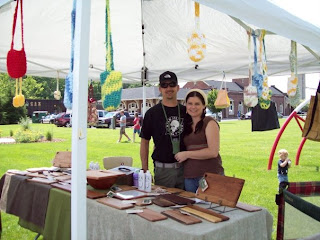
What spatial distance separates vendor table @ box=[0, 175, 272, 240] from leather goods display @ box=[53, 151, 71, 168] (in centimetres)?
93

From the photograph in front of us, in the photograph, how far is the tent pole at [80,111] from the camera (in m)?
1.82

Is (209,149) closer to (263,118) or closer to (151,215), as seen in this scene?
(151,215)

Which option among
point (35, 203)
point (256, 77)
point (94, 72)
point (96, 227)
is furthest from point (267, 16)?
point (94, 72)

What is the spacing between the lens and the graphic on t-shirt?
2822 millimetres

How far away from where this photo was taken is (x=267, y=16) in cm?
185

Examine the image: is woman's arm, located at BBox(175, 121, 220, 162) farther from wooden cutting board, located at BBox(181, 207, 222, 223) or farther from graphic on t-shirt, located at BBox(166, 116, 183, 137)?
wooden cutting board, located at BBox(181, 207, 222, 223)

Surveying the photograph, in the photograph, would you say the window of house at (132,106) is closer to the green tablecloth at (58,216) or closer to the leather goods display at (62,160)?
the leather goods display at (62,160)

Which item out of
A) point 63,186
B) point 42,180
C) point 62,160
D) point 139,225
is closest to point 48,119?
point 62,160

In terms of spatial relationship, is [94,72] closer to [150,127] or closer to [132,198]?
[150,127]

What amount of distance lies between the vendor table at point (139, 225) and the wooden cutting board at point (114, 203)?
0.03 metres

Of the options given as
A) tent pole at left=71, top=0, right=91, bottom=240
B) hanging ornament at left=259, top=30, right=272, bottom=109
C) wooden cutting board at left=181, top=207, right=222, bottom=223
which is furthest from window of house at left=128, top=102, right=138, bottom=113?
tent pole at left=71, top=0, right=91, bottom=240

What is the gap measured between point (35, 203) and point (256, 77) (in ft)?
7.92

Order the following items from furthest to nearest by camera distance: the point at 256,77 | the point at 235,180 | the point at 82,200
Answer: the point at 256,77, the point at 235,180, the point at 82,200

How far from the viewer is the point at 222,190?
2168 millimetres
